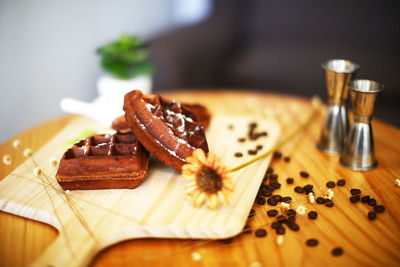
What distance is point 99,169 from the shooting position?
1293 millimetres

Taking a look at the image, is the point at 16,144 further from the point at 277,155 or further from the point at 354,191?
the point at 354,191

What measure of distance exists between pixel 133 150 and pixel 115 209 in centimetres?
23

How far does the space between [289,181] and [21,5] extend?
177 centimetres

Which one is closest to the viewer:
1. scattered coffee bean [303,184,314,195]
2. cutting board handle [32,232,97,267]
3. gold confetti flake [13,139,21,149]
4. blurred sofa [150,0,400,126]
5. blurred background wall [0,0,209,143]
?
cutting board handle [32,232,97,267]

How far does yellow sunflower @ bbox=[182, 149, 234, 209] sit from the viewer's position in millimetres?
1166

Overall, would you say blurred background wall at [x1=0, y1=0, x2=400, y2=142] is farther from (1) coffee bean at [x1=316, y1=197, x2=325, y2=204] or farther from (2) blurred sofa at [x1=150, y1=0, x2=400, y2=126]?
(1) coffee bean at [x1=316, y1=197, x2=325, y2=204]

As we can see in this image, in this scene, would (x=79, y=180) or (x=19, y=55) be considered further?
(x=19, y=55)

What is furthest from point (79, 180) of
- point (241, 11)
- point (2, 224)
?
point (241, 11)

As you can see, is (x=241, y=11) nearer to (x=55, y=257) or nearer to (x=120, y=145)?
(x=120, y=145)

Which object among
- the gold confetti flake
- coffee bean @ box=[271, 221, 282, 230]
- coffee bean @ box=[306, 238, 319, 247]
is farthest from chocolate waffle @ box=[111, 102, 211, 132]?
Result: coffee bean @ box=[306, 238, 319, 247]

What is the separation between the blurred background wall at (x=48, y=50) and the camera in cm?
216

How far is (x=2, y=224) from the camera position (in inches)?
48.3

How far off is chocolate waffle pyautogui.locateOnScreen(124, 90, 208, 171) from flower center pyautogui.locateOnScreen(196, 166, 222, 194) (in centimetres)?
13

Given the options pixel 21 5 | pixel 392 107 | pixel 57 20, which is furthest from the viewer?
pixel 392 107
